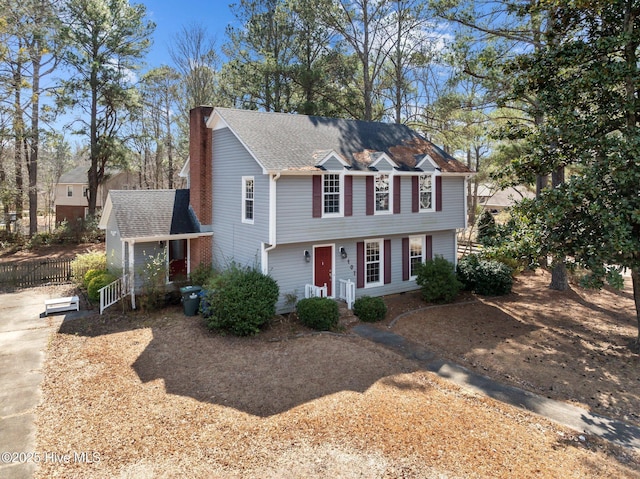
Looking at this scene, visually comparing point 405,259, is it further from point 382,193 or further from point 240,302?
point 240,302

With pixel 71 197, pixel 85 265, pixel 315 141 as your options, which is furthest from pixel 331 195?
pixel 71 197

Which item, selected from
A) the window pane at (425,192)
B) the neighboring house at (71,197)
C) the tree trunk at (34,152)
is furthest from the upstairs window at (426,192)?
the neighboring house at (71,197)

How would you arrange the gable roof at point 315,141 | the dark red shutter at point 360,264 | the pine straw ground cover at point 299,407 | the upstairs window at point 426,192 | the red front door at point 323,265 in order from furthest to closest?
the upstairs window at point 426,192
the dark red shutter at point 360,264
the red front door at point 323,265
the gable roof at point 315,141
the pine straw ground cover at point 299,407

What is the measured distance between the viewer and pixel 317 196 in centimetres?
1433

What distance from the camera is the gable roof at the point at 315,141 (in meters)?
14.3

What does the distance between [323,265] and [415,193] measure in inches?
200

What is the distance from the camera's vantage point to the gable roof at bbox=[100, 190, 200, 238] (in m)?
15.8

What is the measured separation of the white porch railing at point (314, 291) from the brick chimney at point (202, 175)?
501 cm

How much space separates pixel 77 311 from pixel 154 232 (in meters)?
3.93

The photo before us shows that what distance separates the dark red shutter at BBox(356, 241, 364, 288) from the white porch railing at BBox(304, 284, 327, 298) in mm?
1863

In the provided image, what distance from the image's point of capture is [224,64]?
27891mm

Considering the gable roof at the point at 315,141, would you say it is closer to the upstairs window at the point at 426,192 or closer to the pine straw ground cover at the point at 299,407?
the upstairs window at the point at 426,192

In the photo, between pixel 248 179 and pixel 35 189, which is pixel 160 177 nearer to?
pixel 35 189

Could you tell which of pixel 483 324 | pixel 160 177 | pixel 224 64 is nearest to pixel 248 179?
pixel 483 324
